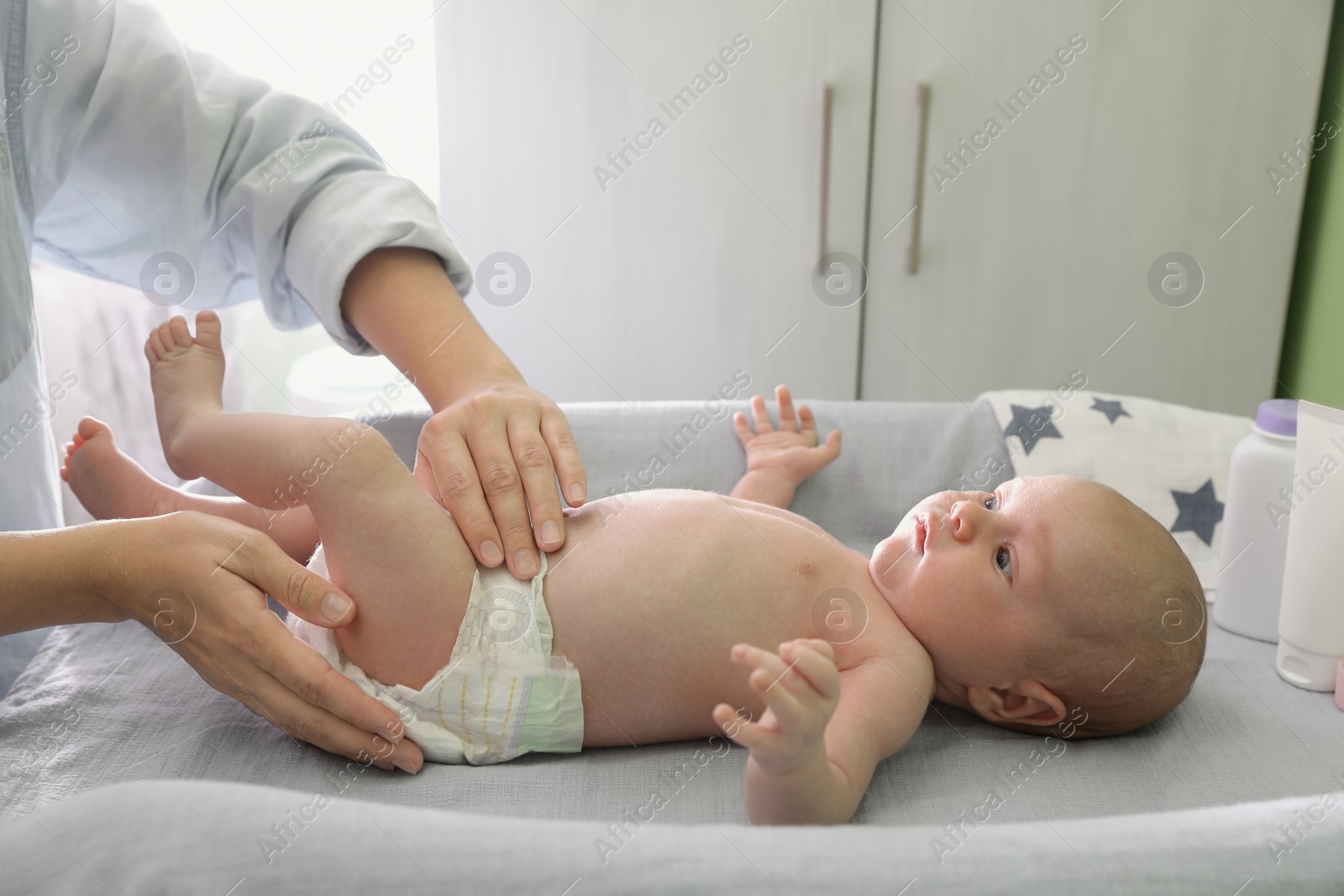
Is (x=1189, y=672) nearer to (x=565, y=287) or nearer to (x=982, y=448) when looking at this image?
(x=982, y=448)

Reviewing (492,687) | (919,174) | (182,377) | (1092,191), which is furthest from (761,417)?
(1092,191)

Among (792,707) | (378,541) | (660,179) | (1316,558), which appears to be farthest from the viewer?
(660,179)

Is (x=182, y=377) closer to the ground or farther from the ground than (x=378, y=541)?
farther from the ground

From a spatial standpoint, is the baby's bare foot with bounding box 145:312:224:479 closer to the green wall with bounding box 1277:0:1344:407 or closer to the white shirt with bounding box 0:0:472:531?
the white shirt with bounding box 0:0:472:531

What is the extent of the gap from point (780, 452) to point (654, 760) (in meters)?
0.46

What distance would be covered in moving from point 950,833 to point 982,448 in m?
0.74

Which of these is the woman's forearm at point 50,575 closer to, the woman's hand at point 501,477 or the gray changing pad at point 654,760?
the gray changing pad at point 654,760

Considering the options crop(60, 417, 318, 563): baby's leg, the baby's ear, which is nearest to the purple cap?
the baby's ear

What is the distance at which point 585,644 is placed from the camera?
89 cm

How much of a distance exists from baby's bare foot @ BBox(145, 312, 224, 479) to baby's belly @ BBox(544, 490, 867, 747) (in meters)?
0.42

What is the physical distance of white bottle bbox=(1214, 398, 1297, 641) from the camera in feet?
3.43

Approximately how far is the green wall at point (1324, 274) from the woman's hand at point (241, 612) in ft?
5.32

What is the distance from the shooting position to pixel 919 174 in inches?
71.0

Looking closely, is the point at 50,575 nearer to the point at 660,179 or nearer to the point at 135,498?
the point at 135,498
